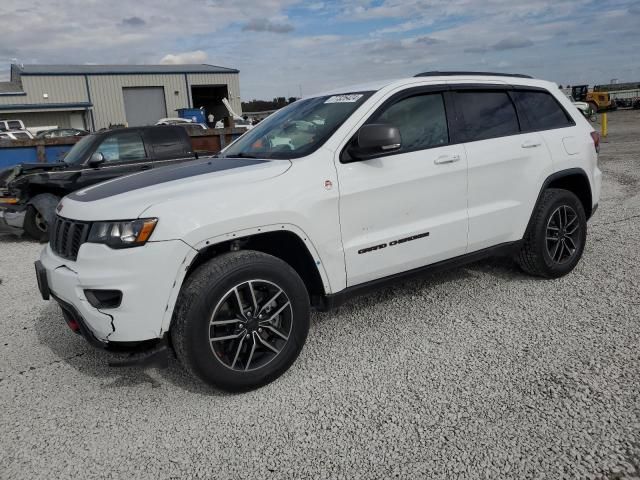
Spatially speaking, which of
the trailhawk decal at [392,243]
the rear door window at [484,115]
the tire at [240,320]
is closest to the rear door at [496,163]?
the rear door window at [484,115]

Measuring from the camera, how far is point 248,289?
3.07 metres

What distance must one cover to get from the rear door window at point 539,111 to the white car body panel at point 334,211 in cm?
10

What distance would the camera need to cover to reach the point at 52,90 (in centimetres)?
3866

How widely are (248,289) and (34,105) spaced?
40940 millimetres

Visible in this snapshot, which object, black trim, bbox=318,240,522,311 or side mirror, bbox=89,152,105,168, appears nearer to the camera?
black trim, bbox=318,240,522,311

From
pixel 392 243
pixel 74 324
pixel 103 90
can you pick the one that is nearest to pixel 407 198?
pixel 392 243

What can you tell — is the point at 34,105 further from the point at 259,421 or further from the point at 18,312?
the point at 259,421

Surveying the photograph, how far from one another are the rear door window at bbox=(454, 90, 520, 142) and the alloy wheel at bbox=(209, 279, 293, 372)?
198 cm

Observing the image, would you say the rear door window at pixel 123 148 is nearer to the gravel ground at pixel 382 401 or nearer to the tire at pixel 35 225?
the tire at pixel 35 225

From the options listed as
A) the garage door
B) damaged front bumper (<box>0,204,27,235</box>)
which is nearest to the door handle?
damaged front bumper (<box>0,204,27,235</box>)

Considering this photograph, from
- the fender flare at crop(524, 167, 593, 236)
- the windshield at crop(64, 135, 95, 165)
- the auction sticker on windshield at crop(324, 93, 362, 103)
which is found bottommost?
the fender flare at crop(524, 167, 593, 236)

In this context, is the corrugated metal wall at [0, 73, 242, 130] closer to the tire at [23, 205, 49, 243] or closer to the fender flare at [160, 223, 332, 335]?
the tire at [23, 205, 49, 243]

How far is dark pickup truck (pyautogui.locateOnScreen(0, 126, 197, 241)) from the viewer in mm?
7609

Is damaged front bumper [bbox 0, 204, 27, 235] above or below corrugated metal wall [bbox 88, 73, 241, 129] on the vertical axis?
below
